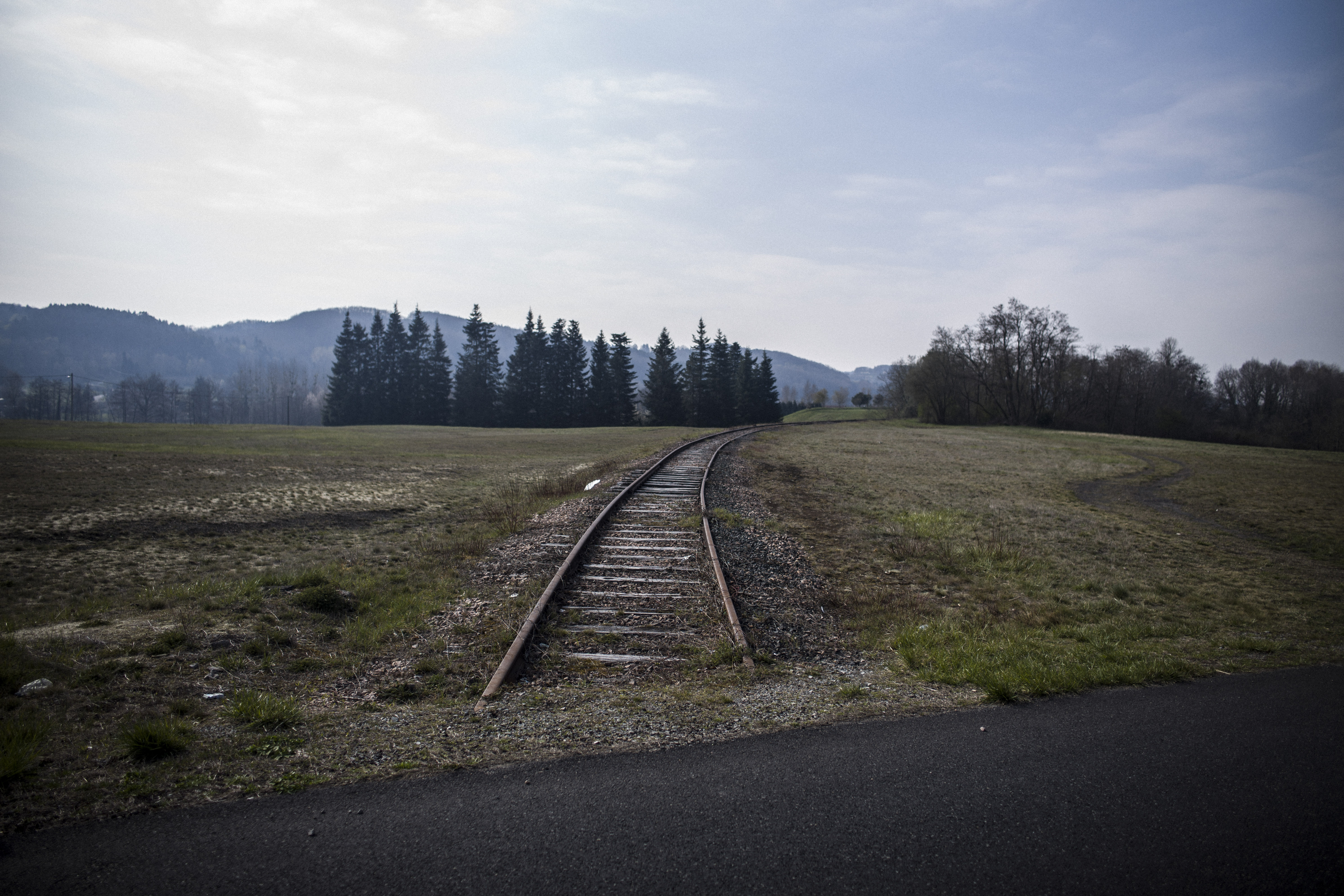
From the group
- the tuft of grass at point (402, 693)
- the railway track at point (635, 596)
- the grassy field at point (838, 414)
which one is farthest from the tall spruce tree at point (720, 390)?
the tuft of grass at point (402, 693)

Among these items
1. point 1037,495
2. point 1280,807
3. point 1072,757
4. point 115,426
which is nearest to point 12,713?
point 1072,757

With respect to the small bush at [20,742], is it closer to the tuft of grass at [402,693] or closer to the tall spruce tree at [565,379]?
the tuft of grass at [402,693]

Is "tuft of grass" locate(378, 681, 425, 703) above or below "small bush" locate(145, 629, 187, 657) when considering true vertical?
below

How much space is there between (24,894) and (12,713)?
2.62 meters

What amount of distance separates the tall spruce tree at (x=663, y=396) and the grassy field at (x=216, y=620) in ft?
203

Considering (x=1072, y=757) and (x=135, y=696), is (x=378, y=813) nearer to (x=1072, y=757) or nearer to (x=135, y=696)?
(x=135, y=696)

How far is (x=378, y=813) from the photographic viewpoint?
142 inches

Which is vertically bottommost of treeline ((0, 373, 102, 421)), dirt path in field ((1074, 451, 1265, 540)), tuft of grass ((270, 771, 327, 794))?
tuft of grass ((270, 771, 327, 794))

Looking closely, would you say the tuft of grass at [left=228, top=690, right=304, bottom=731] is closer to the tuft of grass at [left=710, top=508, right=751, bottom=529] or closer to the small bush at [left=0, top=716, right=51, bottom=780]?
the small bush at [left=0, top=716, right=51, bottom=780]

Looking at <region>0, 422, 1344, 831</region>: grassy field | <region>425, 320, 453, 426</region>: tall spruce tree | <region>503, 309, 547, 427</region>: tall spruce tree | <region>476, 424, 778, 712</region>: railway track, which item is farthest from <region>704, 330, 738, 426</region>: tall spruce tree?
<region>476, 424, 778, 712</region>: railway track

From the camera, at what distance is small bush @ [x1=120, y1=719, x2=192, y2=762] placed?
4.18 m

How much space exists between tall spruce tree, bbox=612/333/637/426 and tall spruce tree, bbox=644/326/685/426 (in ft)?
6.63

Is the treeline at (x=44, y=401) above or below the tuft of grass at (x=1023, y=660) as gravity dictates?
above

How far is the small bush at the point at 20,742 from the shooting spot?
12.5 ft
